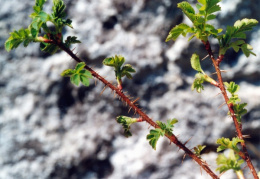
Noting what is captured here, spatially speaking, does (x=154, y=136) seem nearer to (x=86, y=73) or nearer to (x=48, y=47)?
(x=86, y=73)

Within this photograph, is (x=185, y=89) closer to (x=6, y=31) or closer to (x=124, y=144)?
(x=124, y=144)

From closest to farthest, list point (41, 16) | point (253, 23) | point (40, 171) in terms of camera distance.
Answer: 1. point (41, 16)
2. point (253, 23)
3. point (40, 171)

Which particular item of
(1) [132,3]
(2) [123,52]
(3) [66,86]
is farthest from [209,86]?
(3) [66,86]

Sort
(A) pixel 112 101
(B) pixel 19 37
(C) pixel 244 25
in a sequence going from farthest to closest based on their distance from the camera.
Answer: (A) pixel 112 101
(C) pixel 244 25
(B) pixel 19 37

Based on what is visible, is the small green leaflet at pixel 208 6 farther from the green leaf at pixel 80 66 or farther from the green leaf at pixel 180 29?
the green leaf at pixel 80 66

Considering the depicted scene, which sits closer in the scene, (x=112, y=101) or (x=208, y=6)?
(x=208, y=6)

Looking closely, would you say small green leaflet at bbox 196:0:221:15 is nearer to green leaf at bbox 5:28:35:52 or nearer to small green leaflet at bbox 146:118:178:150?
small green leaflet at bbox 146:118:178:150

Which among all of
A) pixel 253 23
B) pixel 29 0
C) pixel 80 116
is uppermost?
pixel 29 0

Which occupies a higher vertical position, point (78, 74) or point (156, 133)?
point (78, 74)

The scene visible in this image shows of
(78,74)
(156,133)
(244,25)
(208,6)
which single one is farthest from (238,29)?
(78,74)
